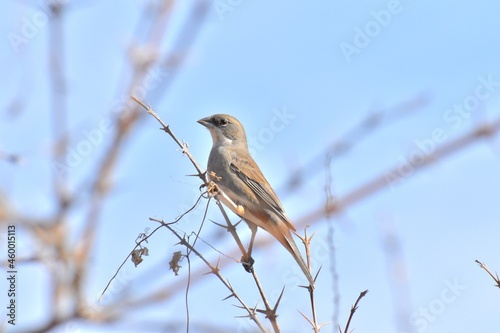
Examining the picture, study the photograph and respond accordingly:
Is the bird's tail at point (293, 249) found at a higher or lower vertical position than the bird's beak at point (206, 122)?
lower

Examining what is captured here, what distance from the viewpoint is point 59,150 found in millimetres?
1851

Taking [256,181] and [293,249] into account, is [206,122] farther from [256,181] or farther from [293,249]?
[293,249]

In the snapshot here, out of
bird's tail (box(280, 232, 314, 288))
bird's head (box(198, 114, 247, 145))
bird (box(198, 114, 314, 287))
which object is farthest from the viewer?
bird's head (box(198, 114, 247, 145))

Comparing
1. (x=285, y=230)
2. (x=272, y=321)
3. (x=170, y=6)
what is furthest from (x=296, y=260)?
(x=170, y=6)

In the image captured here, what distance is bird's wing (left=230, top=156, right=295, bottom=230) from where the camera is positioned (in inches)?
247

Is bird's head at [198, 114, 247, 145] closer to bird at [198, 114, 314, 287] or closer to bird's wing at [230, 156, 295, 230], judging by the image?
bird at [198, 114, 314, 287]

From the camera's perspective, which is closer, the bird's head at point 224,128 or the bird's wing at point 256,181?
the bird's wing at point 256,181

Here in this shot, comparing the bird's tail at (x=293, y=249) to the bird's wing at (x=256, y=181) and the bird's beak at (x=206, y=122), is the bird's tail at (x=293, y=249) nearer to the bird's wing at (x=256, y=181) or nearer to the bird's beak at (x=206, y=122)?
the bird's wing at (x=256, y=181)

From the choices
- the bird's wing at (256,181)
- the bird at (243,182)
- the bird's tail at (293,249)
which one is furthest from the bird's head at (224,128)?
the bird's tail at (293,249)

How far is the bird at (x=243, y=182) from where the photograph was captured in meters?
5.95

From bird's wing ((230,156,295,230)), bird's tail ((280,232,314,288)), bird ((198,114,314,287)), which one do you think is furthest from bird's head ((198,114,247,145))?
bird's tail ((280,232,314,288))

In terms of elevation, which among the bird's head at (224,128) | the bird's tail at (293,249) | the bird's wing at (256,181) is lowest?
the bird's tail at (293,249)

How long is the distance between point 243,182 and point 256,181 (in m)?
0.13

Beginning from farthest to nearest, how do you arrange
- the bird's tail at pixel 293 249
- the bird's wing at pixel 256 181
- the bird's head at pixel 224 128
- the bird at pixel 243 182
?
the bird's head at pixel 224 128, the bird's wing at pixel 256 181, the bird at pixel 243 182, the bird's tail at pixel 293 249
